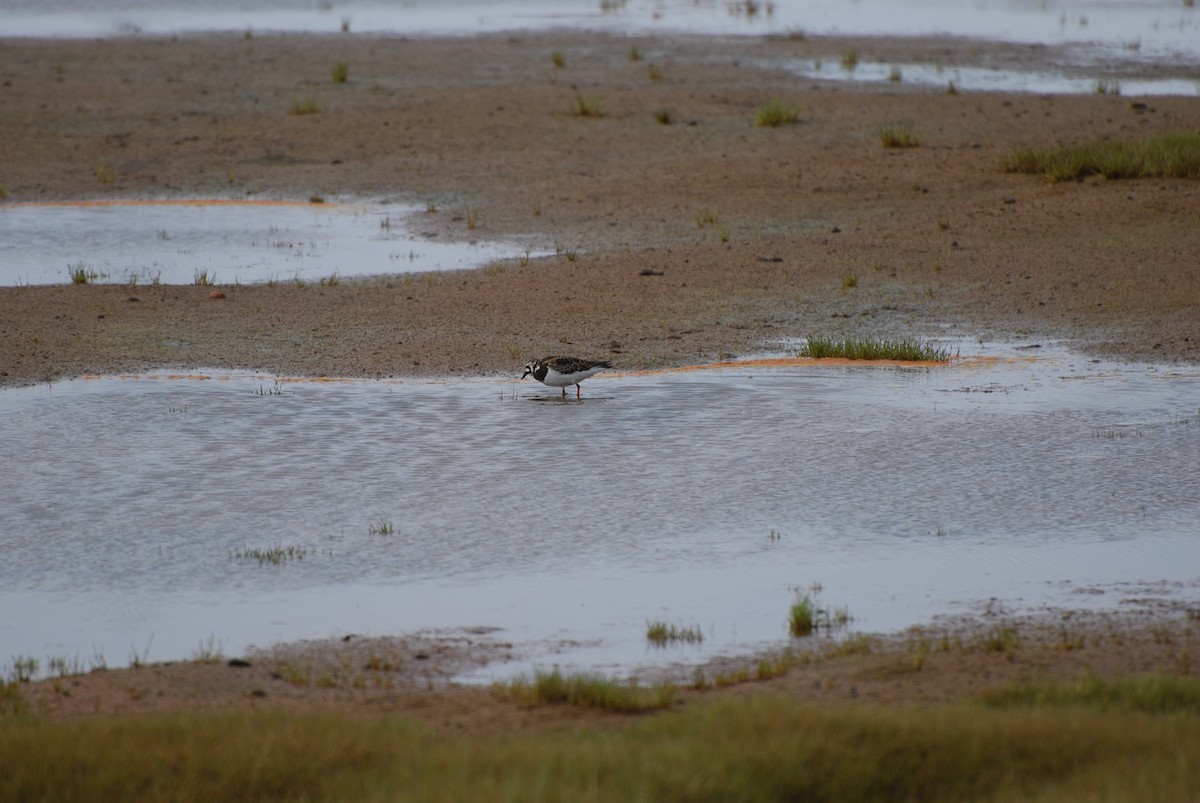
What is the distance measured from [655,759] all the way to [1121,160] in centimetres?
1657

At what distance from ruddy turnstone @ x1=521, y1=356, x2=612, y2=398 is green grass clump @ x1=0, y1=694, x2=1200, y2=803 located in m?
5.74

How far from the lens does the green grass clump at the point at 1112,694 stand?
553 centimetres

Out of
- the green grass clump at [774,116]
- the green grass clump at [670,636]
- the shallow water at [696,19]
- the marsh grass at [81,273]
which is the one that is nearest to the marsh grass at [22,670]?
the green grass clump at [670,636]

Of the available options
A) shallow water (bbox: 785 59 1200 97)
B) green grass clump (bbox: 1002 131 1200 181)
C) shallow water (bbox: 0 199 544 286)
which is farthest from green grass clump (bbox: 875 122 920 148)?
shallow water (bbox: 785 59 1200 97)

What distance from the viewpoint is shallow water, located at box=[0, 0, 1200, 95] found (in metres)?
39.0

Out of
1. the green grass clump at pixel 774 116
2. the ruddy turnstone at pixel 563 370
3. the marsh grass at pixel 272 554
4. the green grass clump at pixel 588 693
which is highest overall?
the green grass clump at pixel 774 116

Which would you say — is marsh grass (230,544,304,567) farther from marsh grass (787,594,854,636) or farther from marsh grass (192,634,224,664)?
marsh grass (787,594,854,636)

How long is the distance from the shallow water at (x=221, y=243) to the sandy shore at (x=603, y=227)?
0.68 m

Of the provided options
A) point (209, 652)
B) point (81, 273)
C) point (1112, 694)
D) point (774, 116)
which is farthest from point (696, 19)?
point (1112, 694)

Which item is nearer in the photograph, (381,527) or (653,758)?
(653,758)

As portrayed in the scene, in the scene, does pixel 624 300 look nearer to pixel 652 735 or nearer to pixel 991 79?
pixel 652 735

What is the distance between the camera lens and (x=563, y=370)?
1100cm

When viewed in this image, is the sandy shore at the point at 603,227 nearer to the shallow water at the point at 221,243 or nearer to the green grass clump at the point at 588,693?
the green grass clump at the point at 588,693

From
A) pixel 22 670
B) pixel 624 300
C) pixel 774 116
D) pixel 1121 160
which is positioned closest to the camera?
pixel 22 670
